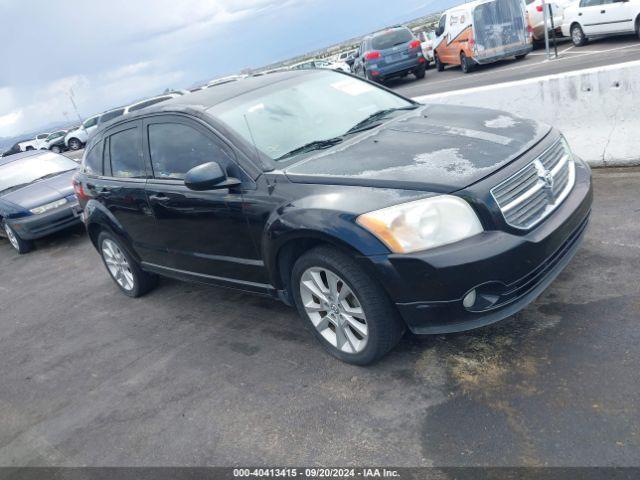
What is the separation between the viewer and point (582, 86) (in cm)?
590

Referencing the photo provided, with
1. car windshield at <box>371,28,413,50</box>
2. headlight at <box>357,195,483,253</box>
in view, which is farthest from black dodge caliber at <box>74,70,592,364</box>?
car windshield at <box>371,28,413,50</box>

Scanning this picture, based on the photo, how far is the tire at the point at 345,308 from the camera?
314cm

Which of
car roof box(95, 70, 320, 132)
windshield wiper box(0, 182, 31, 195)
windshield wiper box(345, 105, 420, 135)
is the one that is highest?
car roof box(95, 70, 320, 132)

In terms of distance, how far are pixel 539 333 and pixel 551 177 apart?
930mm

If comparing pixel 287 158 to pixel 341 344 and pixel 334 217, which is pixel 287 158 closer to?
pixel 334 217

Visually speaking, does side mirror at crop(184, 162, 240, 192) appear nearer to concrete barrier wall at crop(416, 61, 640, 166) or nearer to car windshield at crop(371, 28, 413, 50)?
concrete barrier wall at crop(416, 61, 640, 166)

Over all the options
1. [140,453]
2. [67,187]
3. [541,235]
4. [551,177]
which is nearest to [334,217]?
[541,235]

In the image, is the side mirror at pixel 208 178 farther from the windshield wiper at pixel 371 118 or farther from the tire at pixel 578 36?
the tire at pixel 578 36

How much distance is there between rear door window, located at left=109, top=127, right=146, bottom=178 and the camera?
4.70 m

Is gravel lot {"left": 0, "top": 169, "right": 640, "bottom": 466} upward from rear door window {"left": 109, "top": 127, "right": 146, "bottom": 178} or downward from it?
downward

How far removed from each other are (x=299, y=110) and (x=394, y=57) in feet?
54.7

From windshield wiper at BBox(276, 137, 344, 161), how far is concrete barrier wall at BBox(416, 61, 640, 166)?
3.26m

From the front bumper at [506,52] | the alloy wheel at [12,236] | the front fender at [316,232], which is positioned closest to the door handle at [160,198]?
the front fender at [316,232]

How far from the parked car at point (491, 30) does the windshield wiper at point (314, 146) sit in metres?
14.5
